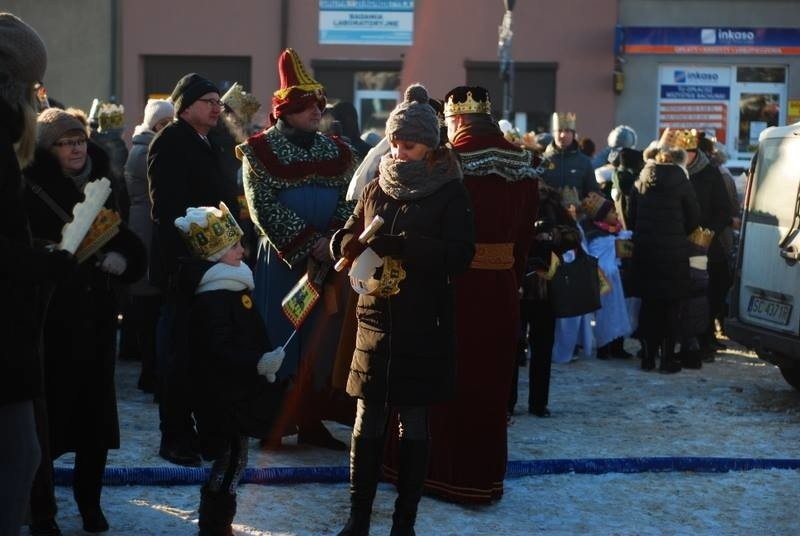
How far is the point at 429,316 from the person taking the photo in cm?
586

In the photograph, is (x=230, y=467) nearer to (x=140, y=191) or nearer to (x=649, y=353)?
(x=140, y=191)

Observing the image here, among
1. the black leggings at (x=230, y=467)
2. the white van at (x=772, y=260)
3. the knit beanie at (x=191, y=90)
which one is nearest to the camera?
the black leggings at (x=230, y=467)

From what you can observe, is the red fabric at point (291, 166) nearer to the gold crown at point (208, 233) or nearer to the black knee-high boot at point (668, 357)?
the gold crown at point (208, 233)

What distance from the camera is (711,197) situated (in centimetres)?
1245

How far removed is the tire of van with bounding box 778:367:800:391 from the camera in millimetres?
10453

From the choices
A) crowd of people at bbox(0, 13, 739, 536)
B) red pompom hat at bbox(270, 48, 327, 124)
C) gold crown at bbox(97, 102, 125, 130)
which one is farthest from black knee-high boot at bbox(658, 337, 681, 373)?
red pompom hat at bbox(270, 48, 327, 124)

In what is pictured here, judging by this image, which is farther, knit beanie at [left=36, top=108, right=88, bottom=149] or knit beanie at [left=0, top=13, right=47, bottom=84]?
knit beanie at [left=36, top=108, right=88, bottom=149]

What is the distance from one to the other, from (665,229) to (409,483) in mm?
6066

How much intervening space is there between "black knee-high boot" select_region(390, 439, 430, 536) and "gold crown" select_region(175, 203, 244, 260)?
3.64ft

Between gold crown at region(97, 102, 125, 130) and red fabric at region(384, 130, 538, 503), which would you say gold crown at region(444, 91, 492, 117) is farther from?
gold crown at region(97, 102, 125, 130)

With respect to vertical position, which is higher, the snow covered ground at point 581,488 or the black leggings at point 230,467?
the black leggings at point 230,467

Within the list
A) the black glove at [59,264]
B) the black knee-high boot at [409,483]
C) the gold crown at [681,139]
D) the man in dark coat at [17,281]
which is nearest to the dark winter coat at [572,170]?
the gold crown at [681,139]

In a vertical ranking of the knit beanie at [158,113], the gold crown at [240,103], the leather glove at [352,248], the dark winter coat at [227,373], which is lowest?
the dark winter coat at [227,373]

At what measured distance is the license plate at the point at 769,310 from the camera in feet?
32.3
